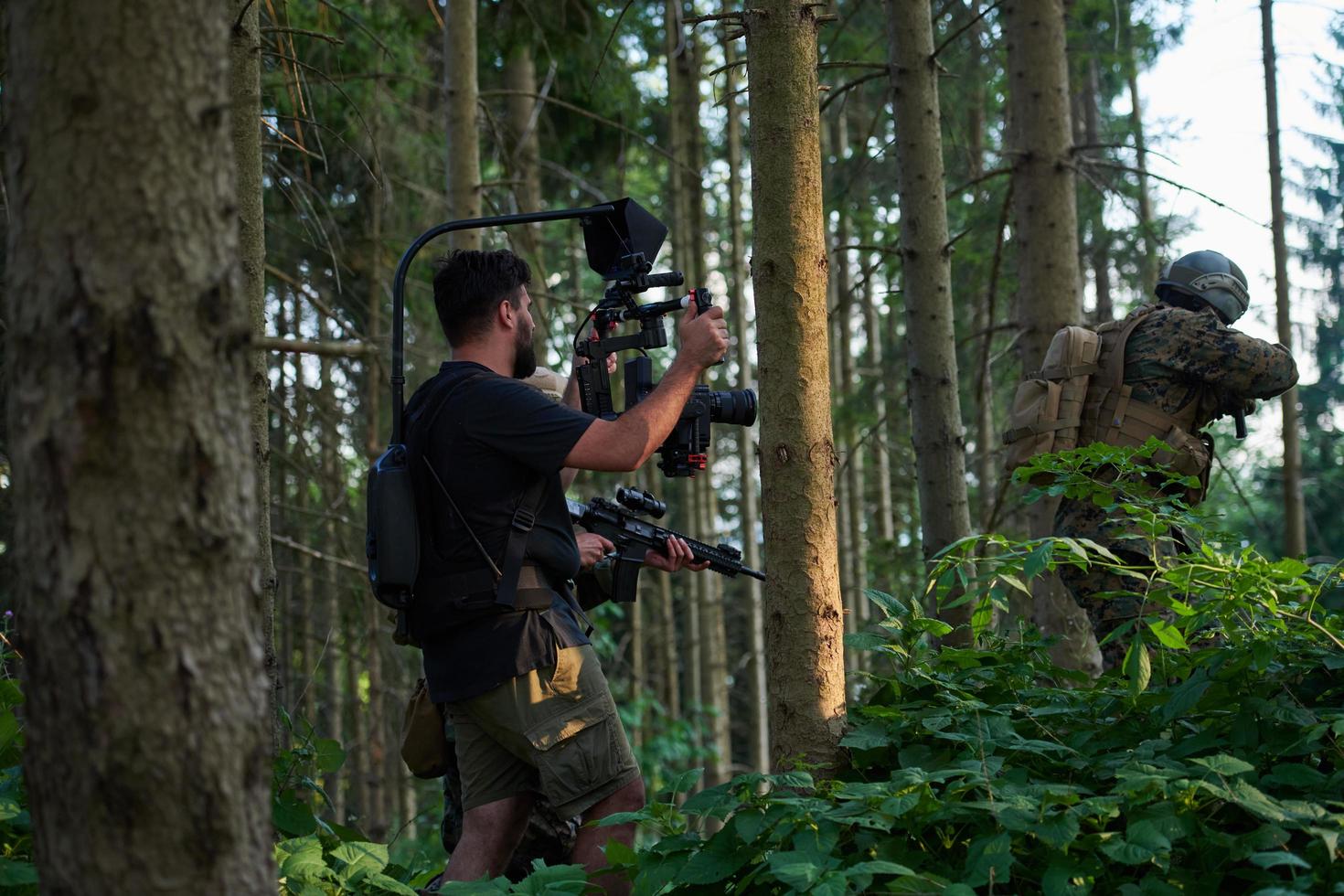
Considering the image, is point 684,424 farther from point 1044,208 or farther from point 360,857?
point 1044,208

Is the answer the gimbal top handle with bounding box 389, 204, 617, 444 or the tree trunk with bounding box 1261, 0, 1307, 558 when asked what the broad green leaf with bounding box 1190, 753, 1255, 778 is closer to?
the gimbal top handle with bounding box 389, 204, 617, 444

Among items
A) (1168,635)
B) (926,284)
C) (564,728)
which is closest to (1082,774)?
(1168,635)

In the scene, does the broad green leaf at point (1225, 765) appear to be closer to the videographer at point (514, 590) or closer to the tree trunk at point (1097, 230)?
the videographer at point (514, 590)

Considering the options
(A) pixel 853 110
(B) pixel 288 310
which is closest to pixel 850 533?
(A) pixel 853 110

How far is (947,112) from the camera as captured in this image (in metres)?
8.34

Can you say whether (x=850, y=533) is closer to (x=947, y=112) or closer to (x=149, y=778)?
(x=947, y=112)

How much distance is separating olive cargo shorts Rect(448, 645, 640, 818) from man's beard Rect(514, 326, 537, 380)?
92 cm

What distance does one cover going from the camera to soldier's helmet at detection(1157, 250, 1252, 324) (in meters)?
5.38

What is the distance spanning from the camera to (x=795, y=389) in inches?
143

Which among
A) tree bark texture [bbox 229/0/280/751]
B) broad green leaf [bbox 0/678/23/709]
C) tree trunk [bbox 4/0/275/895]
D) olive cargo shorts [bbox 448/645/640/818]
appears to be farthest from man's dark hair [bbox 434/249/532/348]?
tree trunk [bbox 4/0/275/895]

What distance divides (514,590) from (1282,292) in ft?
33.1

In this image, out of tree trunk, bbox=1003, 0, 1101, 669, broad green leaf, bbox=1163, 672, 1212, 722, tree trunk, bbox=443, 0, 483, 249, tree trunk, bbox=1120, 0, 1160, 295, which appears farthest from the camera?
tree trunk, bbox=1120, 0, 1160, 295

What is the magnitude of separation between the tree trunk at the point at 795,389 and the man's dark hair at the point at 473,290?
0.82 meters

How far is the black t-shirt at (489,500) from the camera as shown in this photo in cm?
360
